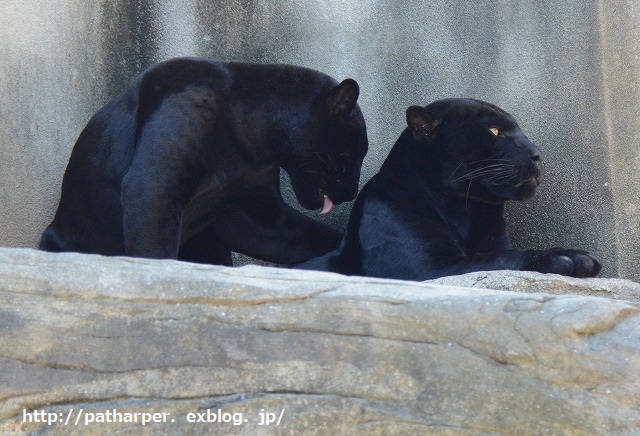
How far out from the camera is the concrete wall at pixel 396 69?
5.11 m

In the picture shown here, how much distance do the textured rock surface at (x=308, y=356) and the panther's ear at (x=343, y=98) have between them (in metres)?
2.16

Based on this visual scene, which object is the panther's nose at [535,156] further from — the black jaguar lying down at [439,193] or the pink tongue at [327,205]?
the pink tongue at [327,205]

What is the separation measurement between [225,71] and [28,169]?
1083 millimetres

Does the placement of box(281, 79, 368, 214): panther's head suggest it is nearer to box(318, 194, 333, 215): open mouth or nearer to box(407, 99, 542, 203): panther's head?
box(318, 194, 333, 215): open mouth

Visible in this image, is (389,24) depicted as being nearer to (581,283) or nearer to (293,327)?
(581,283)

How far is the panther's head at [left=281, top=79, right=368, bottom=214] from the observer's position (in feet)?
16.1

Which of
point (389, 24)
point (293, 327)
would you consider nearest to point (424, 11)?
point (389, 24)

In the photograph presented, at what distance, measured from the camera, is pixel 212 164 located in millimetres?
4602

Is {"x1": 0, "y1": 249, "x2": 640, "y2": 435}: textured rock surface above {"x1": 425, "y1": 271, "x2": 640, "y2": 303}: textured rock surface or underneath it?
above

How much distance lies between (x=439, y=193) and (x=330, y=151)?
1.77 ft

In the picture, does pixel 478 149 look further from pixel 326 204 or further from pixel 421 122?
Answer: pixel 326 204

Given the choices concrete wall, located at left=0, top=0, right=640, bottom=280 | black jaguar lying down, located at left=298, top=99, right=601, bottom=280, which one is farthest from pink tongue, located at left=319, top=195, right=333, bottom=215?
concrete wall, located at left=0, top=0, right=640, bottom=280

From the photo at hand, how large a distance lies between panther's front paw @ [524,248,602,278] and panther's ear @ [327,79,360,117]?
1215 mm

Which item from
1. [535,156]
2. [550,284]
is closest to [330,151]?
[535,156]
